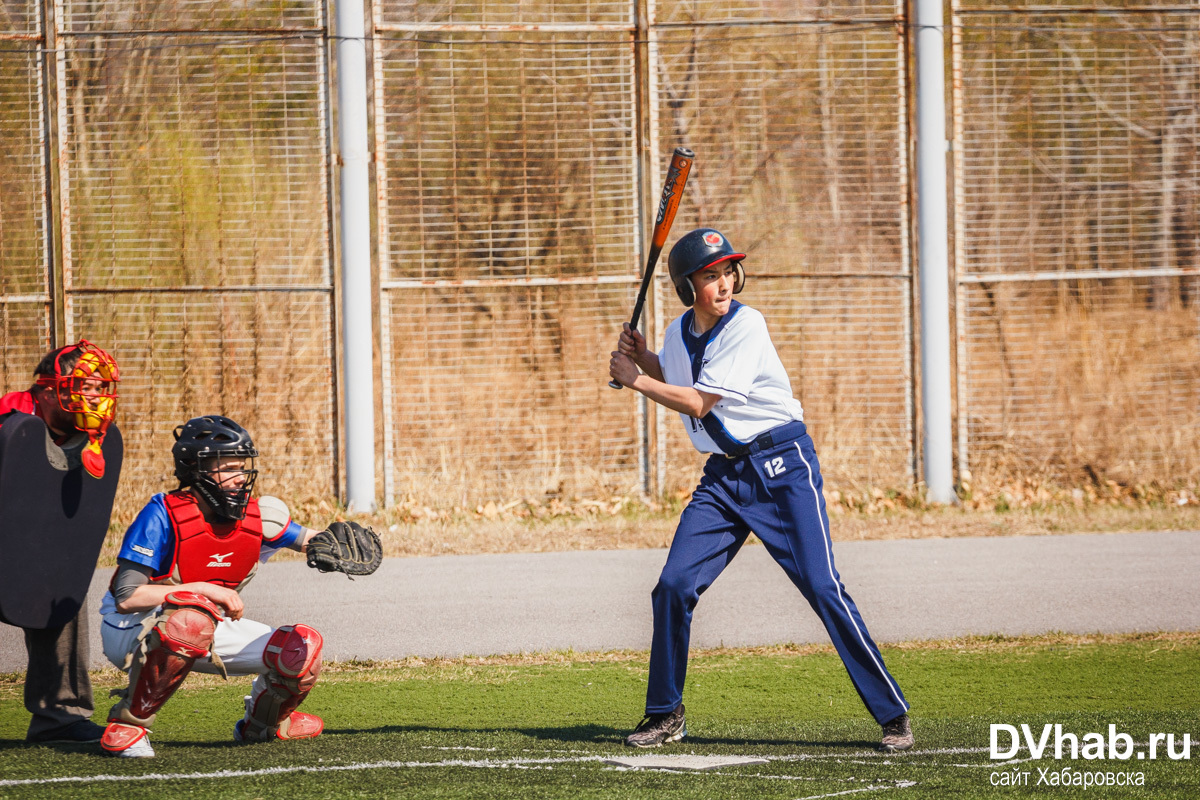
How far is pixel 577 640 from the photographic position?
6938 mm

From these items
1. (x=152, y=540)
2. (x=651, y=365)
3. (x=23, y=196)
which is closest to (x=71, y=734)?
(x=152, y=540)

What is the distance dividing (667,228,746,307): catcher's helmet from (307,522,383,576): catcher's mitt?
1.62 m

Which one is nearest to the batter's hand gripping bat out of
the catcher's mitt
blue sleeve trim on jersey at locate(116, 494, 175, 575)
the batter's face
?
the batter's face

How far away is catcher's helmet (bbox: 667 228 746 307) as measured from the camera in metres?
4.84

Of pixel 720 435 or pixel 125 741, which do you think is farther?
pixel 720 435

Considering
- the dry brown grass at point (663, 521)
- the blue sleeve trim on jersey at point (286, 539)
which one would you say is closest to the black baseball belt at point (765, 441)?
the blue sleeve trim on jersey at point (286, 539)

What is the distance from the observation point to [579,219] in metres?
10.9

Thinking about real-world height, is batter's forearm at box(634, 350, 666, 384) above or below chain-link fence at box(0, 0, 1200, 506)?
below

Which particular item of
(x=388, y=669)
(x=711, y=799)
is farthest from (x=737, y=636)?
(x=711, y=799)

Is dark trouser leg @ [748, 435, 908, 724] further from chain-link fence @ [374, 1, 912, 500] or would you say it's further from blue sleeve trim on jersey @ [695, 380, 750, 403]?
chain-link fence @ [374, 1, 912, 500]

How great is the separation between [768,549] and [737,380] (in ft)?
2.25

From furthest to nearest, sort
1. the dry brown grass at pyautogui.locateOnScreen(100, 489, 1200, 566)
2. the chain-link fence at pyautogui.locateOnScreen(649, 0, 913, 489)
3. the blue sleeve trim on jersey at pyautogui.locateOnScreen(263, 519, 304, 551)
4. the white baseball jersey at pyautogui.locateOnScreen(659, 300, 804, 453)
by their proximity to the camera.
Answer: the chain-link fence at pyautogui.locateOnScreen(649, 0, 913, 489)
the dry brown grass at pyautogui.locateOnScreen(100, 489, 1200, 566)
the blue sleeve trim on jersey at pyautogui.locateOnScreen(263, 519, 304, 551)
the white baseball jersey at pyautogui.locateOnScreen(659, 300, 804, 453)

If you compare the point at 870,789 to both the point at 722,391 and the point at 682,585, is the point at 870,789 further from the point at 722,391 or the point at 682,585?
the point at 722,391

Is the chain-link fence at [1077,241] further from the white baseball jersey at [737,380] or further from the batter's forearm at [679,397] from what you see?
the batter's forearm at [679,397]
